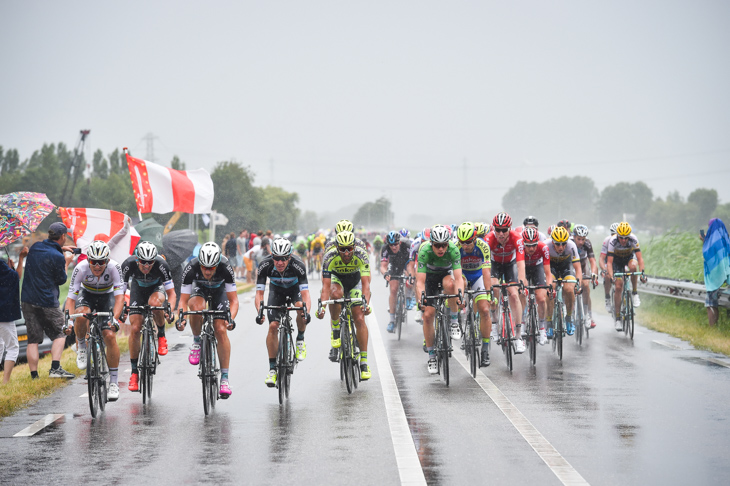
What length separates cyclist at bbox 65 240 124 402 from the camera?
375 inches

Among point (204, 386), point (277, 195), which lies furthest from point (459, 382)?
point (277, 195)

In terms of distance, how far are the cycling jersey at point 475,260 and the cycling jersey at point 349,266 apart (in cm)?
164

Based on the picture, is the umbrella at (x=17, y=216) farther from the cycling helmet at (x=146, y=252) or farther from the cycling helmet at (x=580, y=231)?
the cycling helmet at (x=580, y=231)

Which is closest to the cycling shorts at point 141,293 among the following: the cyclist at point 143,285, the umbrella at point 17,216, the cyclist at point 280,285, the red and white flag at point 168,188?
the cyclist at point 143,285

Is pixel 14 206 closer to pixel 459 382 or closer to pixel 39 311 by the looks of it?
pixel 39 311

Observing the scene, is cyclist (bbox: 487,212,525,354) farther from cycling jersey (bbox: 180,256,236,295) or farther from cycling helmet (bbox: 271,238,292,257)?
cycling jersey (bbox: 180,256,236,295)

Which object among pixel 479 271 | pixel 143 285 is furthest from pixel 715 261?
pixel 143 285

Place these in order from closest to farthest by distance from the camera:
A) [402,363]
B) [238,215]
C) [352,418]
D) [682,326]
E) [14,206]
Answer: [352,418] < [14,206] < [402,363] < [682,326] < [238,215]

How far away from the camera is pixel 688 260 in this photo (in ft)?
78.0

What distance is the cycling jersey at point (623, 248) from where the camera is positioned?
613 inches

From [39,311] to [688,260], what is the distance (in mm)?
17802

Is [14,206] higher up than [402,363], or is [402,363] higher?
[14,206]

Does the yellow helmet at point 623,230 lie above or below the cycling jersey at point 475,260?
above

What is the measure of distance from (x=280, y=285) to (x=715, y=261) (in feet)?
27.8
